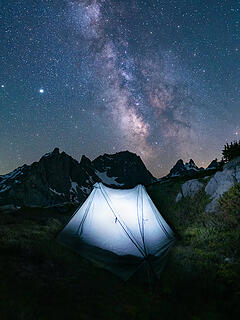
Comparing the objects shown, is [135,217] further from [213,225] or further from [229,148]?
[229,148]

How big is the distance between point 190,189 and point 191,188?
13 centimetres

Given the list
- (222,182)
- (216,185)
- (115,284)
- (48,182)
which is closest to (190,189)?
(216,185)

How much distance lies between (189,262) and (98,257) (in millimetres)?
3530

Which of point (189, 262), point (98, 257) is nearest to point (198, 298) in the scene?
point (189, 262)

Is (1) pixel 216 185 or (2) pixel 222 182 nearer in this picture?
(2) pixel 222 182

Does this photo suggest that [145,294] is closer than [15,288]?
No

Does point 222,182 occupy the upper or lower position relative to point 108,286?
Result: upper

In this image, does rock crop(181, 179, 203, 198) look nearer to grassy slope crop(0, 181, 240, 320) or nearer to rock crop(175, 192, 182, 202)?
rock crop(175, 192, 182, 202)

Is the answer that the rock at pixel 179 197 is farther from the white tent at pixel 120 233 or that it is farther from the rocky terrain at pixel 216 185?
the white tent at pixel 120 233

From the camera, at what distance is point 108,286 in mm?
5316

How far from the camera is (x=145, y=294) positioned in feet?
16.2

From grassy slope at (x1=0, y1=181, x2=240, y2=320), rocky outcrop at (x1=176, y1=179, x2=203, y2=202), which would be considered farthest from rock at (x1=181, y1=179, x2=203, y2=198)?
grassy slope at (x1=0, y1=181, x2=240, y2=320)

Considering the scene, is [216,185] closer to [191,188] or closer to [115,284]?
[191,188]

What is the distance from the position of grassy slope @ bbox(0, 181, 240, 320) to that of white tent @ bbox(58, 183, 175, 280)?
447mm
